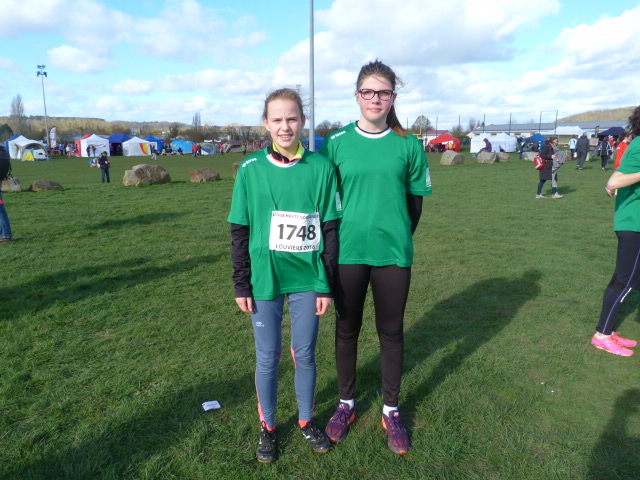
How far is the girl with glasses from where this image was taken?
2502mm

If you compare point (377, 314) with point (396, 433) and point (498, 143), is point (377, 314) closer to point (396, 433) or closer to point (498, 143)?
point (396, 433)

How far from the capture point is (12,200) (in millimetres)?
12914

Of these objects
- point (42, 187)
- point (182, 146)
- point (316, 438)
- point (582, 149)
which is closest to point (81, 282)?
point (316, 438)

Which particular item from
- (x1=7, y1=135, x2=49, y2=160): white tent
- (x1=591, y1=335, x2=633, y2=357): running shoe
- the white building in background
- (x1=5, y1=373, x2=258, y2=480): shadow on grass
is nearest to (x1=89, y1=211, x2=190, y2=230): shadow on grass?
(x1=5, y1=373, x2=258, y2=480): shadow on grass

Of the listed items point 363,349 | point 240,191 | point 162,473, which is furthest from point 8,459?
point 363,349

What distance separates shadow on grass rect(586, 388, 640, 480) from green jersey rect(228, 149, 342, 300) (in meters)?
1.85

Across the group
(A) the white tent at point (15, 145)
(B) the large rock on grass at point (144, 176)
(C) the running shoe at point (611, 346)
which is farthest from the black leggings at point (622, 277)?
(A) the white tent at point (15, 145)

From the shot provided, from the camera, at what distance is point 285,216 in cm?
238

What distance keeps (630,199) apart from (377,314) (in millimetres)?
2460

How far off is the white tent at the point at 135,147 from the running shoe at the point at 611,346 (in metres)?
54.8

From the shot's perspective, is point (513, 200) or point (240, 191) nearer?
point (240, 191)

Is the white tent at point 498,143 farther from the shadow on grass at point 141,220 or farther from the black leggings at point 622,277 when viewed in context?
the black leggings at point 622,277

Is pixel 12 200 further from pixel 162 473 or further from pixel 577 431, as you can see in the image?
pixel 577 431

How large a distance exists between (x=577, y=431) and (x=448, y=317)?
190cm
